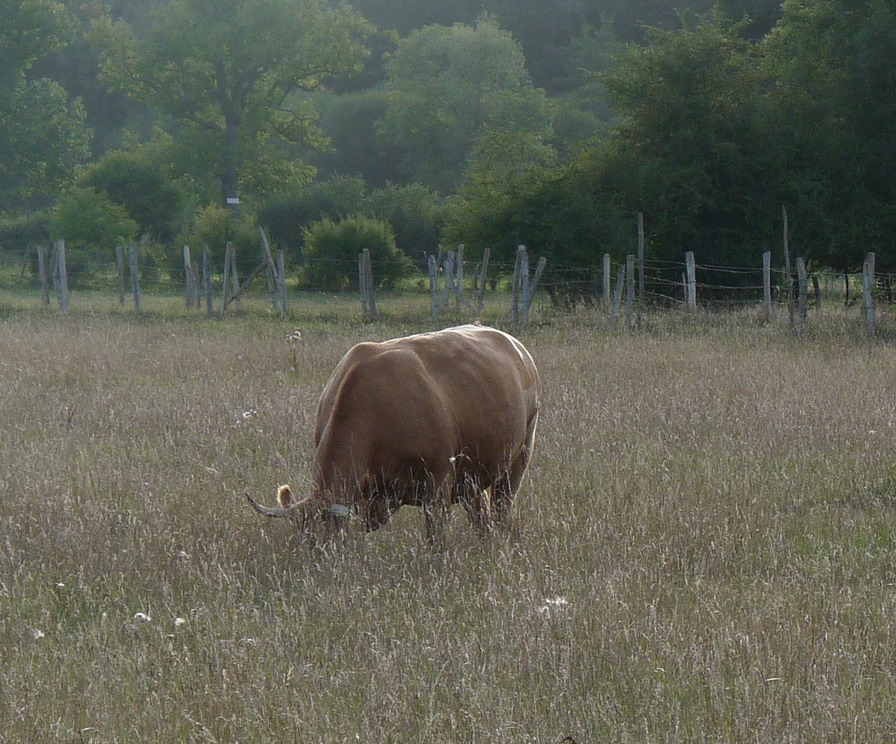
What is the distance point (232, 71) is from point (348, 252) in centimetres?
1977

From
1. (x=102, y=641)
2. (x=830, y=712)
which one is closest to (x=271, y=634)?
(x=102, y=641)

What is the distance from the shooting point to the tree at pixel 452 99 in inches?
2152

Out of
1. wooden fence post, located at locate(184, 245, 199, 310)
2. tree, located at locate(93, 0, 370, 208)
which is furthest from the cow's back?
tree, located at locate(93, 0, 370, 208)

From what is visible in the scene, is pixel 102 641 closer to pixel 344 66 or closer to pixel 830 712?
pixel 830 712

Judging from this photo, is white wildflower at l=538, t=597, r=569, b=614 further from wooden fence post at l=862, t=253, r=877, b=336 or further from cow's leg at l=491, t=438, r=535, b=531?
wooden fence post at l=862, t=253, r=877, b=336

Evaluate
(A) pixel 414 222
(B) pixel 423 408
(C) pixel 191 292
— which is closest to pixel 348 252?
(A) pixel 414 222

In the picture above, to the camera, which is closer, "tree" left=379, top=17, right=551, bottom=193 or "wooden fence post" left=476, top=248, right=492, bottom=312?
"wooden fence post" left=476, top=248, right=492, bottom=312

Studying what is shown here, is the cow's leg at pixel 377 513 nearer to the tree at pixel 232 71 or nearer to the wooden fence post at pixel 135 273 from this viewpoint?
the wooden fence post at pixel 135 273

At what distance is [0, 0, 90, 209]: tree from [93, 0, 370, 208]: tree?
8.59 feet

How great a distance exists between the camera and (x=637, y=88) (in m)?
26.9

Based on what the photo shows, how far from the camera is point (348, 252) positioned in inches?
1353

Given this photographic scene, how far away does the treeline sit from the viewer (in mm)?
25891

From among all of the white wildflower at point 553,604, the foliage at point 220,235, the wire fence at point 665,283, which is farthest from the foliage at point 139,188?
the white wildflower at point 553,604

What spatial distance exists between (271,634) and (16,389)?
7839 millimetres
